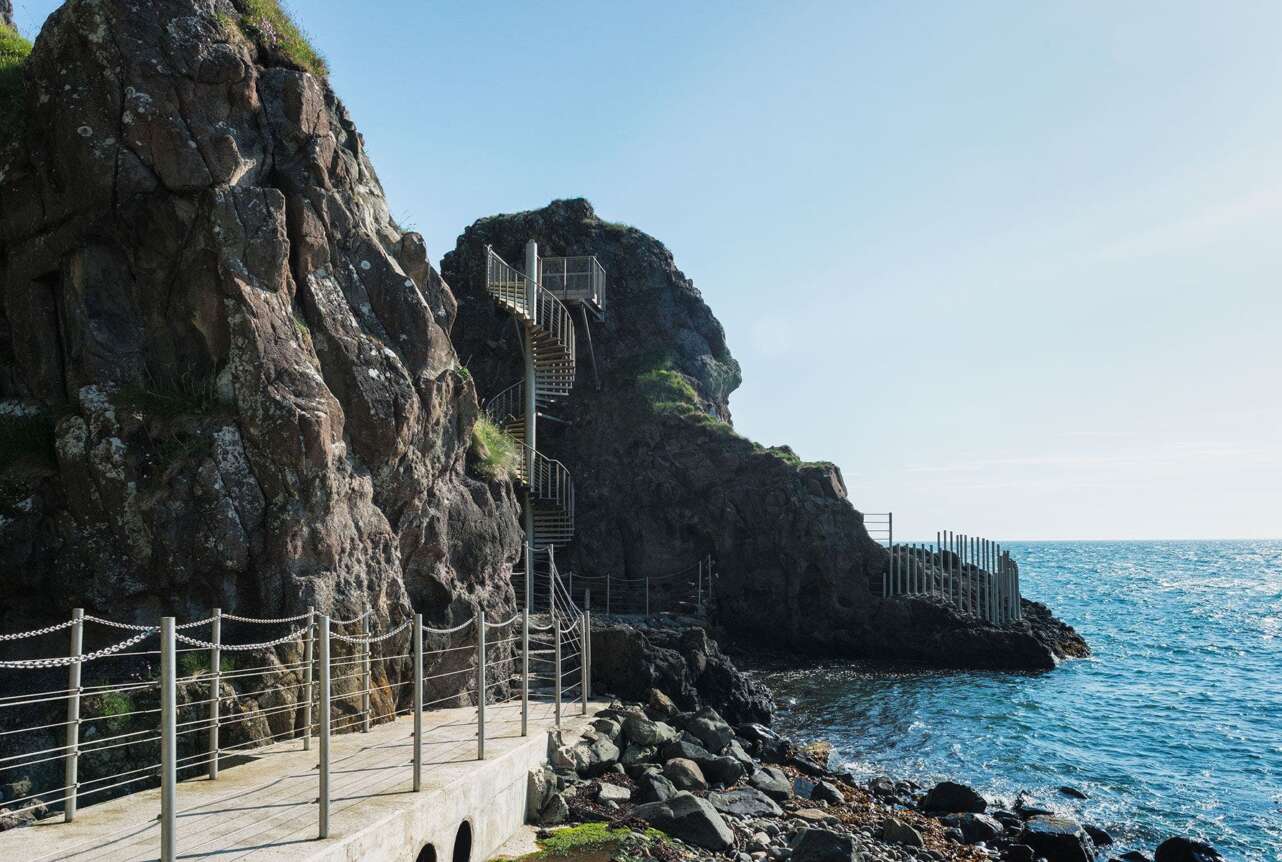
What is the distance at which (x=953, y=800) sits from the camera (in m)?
16.1

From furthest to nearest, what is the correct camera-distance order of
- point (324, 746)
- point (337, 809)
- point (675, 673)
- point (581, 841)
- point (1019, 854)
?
point (675, 673), point (1019, 854), point (581, 841), point (337, 809), point (324, 746)

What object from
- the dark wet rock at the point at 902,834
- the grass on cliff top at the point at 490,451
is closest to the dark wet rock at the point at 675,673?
the grass on cliff top at the point at 490,451

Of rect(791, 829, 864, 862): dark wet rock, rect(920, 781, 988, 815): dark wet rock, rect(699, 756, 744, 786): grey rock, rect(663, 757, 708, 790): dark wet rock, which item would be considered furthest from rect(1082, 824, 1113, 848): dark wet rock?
rect(663, 757, 708, 790): dark wet rock

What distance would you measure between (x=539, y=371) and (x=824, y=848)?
22079 mm

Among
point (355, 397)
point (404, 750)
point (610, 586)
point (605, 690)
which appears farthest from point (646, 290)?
point (404, 750)

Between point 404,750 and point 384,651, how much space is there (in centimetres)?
316

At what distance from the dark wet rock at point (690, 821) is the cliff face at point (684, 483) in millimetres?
23128

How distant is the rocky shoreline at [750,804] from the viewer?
1127 cm

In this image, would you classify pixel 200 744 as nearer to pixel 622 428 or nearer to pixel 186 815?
pixel 186 815

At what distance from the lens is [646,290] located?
41.4 meters

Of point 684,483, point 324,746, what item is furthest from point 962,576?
point 324,746

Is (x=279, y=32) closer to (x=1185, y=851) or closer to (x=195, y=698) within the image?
(x=195, y=698)

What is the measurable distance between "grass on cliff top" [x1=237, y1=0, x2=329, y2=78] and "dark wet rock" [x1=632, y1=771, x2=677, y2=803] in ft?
41.0

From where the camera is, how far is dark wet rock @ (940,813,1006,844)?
14.7 meters
